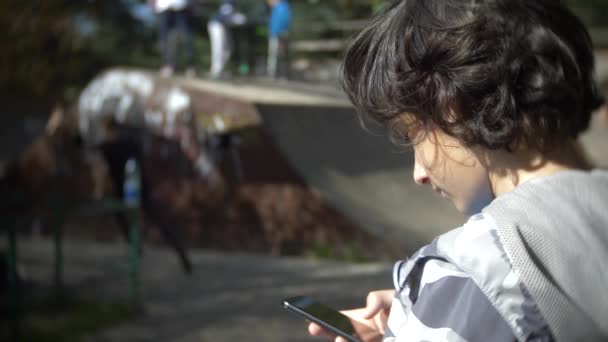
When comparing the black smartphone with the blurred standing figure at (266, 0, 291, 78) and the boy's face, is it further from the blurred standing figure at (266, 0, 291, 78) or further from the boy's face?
the blurred standing figure at (266, 0, 291, 78)

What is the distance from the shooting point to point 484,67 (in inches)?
45.4

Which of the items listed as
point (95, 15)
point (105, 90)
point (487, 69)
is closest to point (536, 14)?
point (487, 69)

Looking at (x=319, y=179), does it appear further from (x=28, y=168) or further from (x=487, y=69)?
(x=487, y=69)

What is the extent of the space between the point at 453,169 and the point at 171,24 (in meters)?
6.10

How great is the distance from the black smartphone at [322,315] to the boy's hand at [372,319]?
0.05 meters

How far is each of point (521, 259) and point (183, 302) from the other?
13.6ft

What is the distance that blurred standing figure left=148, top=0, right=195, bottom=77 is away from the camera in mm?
6723

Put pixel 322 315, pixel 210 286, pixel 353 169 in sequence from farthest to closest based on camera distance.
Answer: pixel 353 169, pixel 210 286, pixel 322 315

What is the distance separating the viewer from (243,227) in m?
6.25

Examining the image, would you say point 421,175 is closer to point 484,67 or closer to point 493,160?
point 493,160

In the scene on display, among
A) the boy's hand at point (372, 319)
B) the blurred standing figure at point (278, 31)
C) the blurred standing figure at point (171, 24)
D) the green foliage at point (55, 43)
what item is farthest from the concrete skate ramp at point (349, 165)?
the green foliage at point (55, 43)

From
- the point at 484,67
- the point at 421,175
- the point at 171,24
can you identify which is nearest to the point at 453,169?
the point at 421,175

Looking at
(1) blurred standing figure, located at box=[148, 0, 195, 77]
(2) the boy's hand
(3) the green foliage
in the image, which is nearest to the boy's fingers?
(2) the boy's hand

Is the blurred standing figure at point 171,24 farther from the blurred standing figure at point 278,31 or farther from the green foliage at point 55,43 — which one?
the green foliage at point 55,43
